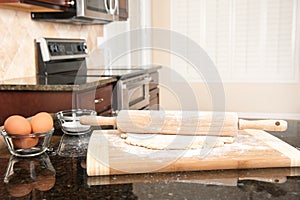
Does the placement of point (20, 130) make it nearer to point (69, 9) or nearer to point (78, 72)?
point (69, 9)

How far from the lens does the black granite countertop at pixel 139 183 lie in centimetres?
69

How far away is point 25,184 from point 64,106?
51.4 inches

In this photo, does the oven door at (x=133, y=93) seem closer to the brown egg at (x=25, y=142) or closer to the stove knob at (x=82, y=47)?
the stove knob at (x=82, y=47)

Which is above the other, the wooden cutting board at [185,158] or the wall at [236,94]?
the wooden cutting board at [185,158]

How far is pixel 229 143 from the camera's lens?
955 millimetres

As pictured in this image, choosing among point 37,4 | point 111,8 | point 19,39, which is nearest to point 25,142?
point 37,4

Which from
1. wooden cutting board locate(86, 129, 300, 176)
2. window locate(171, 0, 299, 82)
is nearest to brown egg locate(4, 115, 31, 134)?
wooden cutting board locate(86, 129, 300, 176)

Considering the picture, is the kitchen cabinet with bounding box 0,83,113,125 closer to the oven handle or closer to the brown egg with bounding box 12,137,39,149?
the oven handle

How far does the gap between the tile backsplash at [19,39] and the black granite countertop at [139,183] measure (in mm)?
1517

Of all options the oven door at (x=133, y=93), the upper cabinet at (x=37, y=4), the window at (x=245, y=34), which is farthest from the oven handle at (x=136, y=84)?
the window at (x=245, y=34)

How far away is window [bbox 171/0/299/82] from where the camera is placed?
4.51 meters

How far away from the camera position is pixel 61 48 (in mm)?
2748

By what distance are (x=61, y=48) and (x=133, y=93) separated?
2.01 feet

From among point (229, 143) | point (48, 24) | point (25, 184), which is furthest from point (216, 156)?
point (48, 24)
